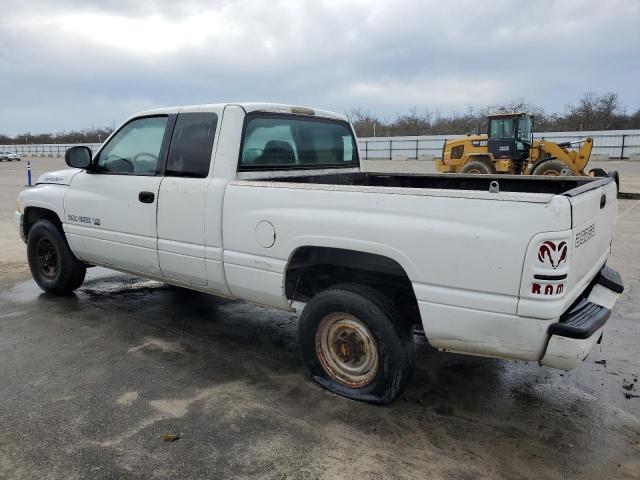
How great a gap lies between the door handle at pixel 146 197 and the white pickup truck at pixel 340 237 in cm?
2

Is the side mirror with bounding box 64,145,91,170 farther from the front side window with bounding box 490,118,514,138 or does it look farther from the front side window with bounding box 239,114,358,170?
the front side window with bounding box 490,118,514,138

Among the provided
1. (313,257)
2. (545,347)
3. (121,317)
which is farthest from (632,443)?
(121,317)

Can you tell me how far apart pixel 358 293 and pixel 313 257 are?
0.46m

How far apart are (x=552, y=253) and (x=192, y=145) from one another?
2.86m

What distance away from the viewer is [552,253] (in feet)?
8.71

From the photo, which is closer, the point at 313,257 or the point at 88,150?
the point at 313,257

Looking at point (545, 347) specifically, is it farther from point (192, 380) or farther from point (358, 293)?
point (192, 380)

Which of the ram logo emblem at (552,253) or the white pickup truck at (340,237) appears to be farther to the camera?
the white pickup truck at (340,237)

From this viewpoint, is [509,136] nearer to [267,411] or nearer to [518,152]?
[518,152]

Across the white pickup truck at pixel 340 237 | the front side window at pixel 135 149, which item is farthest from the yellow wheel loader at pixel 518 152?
the front side window at pixel 135 149

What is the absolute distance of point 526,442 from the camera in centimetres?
309

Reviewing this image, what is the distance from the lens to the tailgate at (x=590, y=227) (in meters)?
2.78

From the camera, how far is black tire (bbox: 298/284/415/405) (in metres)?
3.31

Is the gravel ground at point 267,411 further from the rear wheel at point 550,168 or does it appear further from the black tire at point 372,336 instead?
the rear wheel at point 550,168
